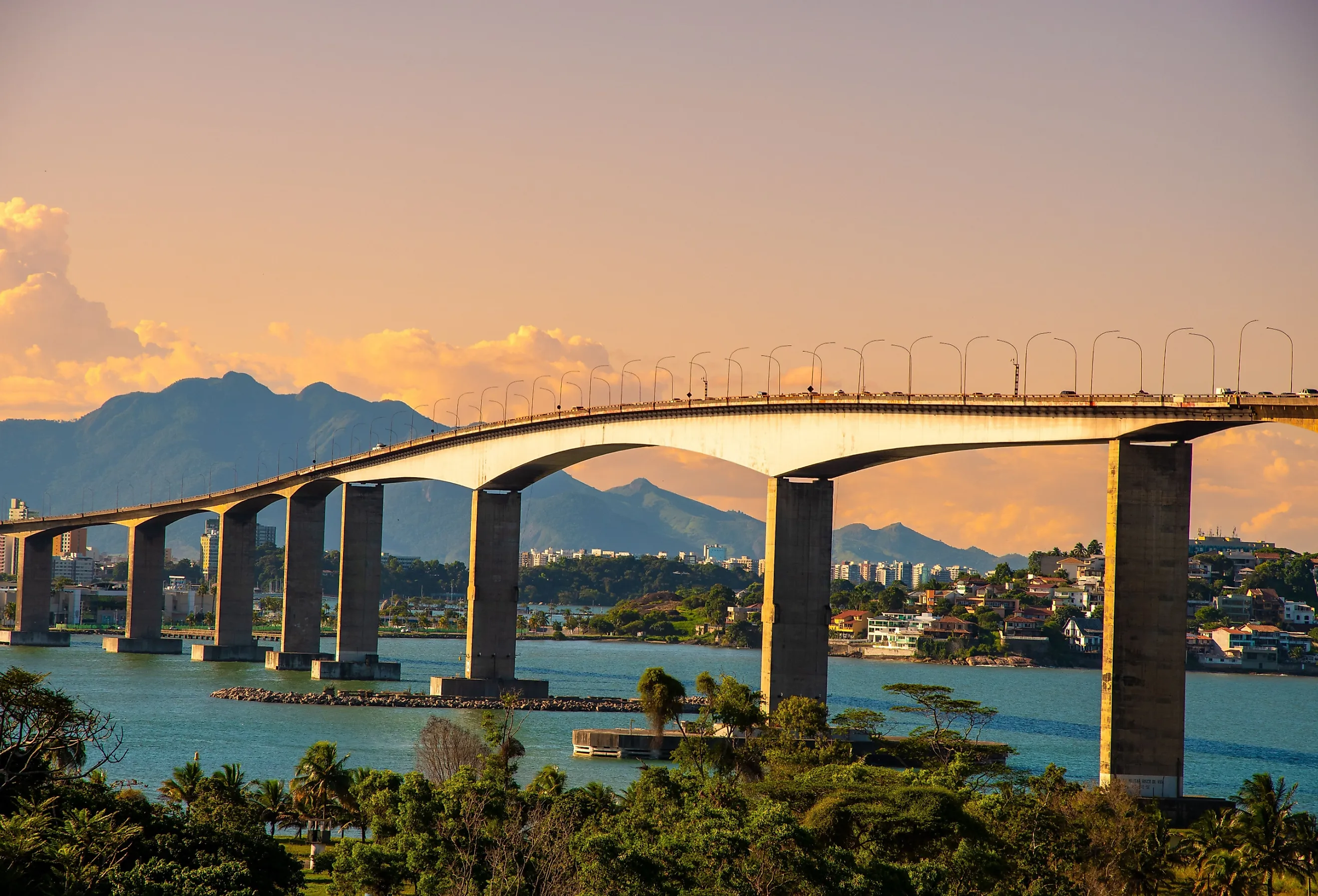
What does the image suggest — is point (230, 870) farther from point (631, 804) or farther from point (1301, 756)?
point (1301, 756)

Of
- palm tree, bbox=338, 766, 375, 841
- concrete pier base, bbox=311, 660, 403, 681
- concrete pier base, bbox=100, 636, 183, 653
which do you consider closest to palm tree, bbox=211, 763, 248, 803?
palm tree, bbox=338, 766, 375, 841

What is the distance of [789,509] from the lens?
69.9 m

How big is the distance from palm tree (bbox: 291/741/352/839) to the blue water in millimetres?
11539

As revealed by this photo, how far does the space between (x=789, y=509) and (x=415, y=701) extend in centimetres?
2874

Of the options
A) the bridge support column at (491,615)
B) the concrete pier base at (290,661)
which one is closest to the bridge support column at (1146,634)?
the bridge support column at (491,615)

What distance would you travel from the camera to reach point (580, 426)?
87.0m

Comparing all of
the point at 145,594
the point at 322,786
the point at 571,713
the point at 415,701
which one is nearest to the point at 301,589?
the point at 145,594

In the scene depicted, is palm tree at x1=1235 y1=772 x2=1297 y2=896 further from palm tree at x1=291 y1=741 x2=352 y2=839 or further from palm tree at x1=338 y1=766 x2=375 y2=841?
palm tree at x1=291 y1=741 x2=352 y2=839

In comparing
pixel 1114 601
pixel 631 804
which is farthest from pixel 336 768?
pixel 1114 601

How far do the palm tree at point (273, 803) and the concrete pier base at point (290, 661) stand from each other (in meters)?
68.9

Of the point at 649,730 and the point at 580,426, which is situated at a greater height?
the point at 580,426

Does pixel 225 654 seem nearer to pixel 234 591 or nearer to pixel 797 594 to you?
pixel 234 591

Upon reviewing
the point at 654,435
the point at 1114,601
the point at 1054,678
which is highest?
the point at 654,435

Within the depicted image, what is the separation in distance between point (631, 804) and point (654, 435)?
4174 cm
